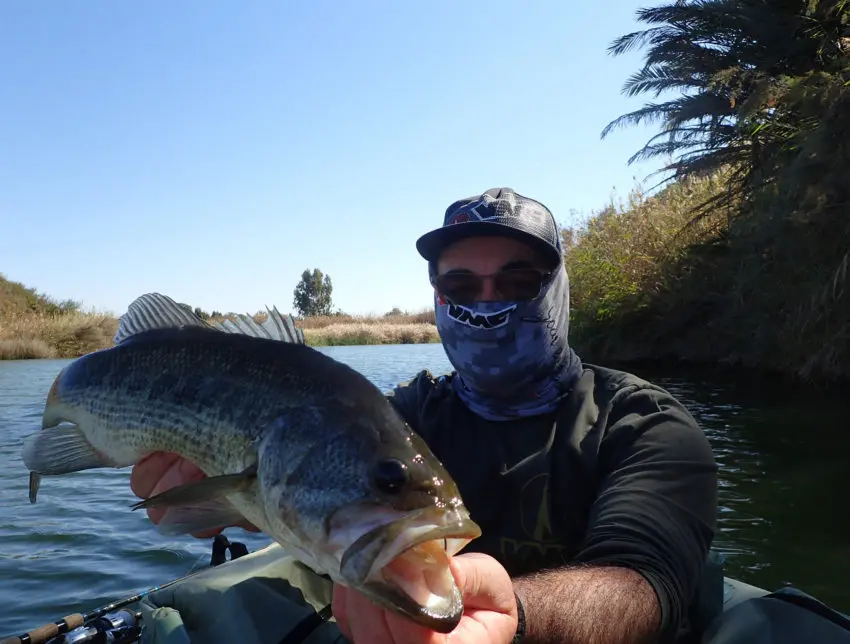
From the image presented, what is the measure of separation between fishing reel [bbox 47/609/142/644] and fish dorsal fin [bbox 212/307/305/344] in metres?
2.19

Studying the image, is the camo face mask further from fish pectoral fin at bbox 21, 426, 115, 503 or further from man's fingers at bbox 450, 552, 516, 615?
fish pectoral fin at bbox 21, 426, 115, 503

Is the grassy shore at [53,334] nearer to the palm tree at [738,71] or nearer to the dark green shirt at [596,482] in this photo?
the palm tree at [738,71]

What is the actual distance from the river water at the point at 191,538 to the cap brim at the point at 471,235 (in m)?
3.08

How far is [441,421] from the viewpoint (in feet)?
10.6

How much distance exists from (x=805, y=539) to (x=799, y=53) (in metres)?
16.8

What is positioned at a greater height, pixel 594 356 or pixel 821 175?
pixel 821 175

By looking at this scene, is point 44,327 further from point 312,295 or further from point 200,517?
point 312,295

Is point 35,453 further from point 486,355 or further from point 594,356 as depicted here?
point 594,356

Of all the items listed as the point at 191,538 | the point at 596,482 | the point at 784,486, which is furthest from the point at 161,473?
the point at 784,486

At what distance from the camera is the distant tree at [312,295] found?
86.2 meters

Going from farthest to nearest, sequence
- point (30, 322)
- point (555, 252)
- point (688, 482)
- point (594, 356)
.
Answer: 1. point (30, 322)
2. point (594, 356)
3. point (555, 252)
4. point (688, 482)

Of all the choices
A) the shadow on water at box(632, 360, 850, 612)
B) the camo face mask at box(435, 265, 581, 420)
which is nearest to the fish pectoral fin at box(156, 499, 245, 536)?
the camo face mask at box(435, 265, 581, 420)

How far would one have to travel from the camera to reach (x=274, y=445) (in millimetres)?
1884

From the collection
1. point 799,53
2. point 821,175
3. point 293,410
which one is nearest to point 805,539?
point 293,410
